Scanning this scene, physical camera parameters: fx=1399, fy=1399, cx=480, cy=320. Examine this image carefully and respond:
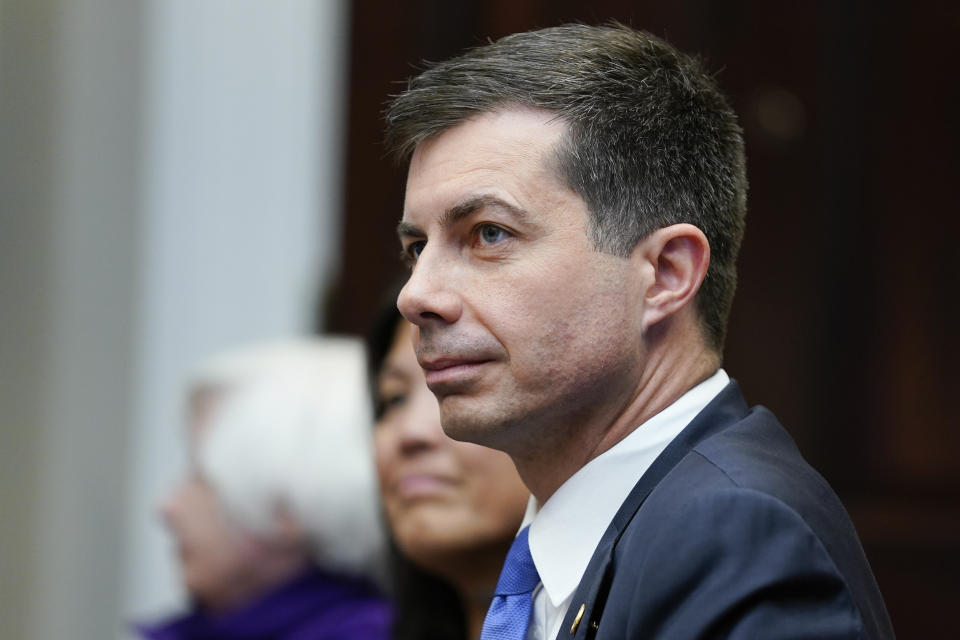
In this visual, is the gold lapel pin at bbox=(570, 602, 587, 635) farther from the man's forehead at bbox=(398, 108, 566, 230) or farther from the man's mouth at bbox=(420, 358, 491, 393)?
the man's forehead at bbox=(398, 108, 566, 230)

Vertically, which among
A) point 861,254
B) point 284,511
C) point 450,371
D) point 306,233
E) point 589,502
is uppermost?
point 450,371

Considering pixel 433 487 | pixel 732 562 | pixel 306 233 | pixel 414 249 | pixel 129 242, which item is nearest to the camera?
pixel 732 562

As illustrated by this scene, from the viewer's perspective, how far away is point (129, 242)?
15.4ft

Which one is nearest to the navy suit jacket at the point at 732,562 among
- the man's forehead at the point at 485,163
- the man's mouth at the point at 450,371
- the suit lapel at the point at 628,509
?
the suit lapel at the point at 628,509

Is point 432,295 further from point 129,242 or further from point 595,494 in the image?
point 129,242

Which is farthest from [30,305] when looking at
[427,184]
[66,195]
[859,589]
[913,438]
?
[859,589]

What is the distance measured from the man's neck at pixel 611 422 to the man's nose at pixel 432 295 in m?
0.16

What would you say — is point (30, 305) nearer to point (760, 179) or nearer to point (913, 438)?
point (760, 179)

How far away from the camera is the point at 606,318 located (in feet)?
4.66

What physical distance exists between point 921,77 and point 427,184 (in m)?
2.57

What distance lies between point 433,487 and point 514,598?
855 mm

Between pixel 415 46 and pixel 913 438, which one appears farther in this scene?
pixel 415 46

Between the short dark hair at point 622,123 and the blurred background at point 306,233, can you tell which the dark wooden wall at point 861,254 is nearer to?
the blurred background at point 306,233

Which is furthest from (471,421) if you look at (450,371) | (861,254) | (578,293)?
(861,254)
